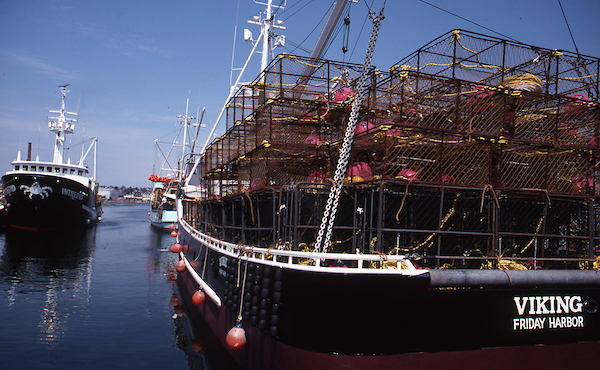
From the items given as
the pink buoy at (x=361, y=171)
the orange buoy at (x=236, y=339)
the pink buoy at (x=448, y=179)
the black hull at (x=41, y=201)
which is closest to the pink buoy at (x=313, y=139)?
the pink buoy at (x=361, y=171)

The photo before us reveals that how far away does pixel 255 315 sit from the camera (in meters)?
7.95

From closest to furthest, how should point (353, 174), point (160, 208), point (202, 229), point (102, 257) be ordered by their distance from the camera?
1. point (353, 174)
2. point (202, 229)
3. point (102, 257)
4. point (160, 208)

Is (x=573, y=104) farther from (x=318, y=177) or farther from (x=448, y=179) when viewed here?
(x=318, y=177)

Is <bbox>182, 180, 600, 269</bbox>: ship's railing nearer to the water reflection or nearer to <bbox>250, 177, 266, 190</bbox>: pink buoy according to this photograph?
<bbox>250, 177, 266, 190</bbox>: pink buoy

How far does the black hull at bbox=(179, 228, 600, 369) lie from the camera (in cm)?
683

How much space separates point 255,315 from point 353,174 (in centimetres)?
357

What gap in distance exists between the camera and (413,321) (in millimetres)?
6938

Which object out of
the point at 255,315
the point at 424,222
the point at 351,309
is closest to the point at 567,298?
the point at 424,222

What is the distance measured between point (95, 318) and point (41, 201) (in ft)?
115

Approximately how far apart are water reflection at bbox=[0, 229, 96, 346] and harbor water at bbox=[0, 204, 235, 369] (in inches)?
1.4

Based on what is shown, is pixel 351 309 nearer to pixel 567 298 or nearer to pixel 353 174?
pixel 353 174

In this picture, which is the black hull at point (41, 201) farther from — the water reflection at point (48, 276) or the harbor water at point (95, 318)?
the harbor water at point (95, 318)

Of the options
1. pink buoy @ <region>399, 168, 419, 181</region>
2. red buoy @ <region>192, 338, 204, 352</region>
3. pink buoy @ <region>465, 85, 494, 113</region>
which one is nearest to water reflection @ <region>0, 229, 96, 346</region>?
red buoy @ <region>192, 338, 204, 352</region>

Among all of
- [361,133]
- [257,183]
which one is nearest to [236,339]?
[257,183]
